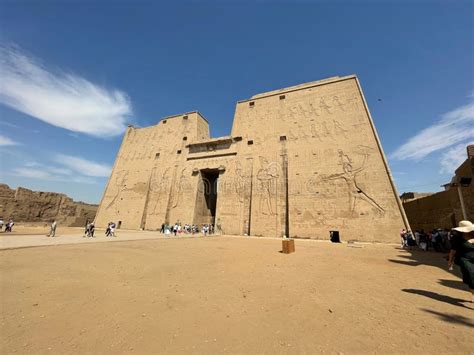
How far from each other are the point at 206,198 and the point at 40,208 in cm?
2712

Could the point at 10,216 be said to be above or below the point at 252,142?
below

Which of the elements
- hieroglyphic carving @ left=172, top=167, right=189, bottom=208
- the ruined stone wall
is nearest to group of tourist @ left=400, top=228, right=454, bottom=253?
the ruined stone wall

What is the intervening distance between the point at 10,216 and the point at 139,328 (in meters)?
40.2

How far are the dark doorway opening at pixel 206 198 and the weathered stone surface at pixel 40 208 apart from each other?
20930 mm

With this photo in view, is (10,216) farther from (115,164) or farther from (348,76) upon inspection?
(348,76)

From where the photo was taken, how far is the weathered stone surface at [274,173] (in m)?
18.3

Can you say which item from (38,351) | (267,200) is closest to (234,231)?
(267,200)

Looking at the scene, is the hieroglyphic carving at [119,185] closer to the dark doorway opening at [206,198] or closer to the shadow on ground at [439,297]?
the dark doorway opening at [206,198]

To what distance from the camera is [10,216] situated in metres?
29.4

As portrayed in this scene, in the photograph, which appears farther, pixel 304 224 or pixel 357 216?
pixel 304 224

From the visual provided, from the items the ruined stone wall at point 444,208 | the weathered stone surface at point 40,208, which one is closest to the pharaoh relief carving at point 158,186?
the weathered stone surface at point 40,208

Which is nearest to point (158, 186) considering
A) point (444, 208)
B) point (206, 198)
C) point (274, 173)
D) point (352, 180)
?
point (206, 198)

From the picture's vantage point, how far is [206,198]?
89.4ft

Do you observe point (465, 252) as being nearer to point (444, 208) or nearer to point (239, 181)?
point (444, 208)
